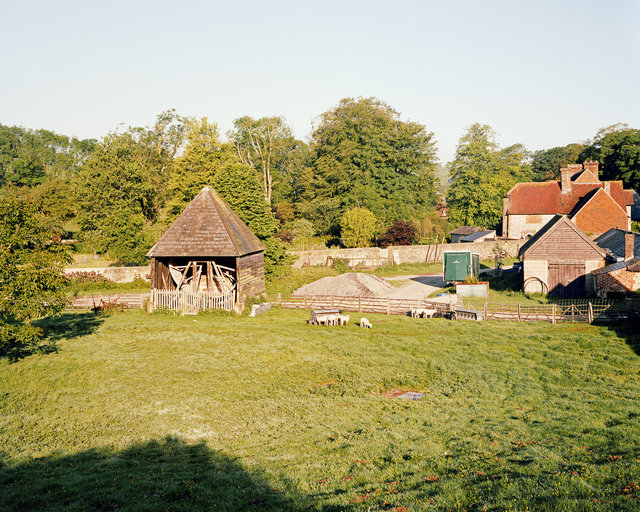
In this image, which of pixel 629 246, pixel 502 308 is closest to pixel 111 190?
pixel 502 308

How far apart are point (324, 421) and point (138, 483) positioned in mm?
5684

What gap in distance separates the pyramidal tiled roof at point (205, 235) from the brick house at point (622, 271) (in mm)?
22869

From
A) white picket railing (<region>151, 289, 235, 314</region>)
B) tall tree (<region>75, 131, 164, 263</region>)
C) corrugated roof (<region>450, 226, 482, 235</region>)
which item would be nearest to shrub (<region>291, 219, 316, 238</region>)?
tall tree (<region>75, 131, 164, 263</region>)

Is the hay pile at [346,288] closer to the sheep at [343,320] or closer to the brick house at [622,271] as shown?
the sheep at [343,320]

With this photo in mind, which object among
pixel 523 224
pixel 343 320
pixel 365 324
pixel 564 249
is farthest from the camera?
pixel 523 224

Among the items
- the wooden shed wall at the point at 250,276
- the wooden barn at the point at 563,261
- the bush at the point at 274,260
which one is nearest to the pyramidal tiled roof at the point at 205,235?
the wooden shed wall at the point at 250,276

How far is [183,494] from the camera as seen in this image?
387 inches

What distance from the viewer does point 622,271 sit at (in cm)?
2908

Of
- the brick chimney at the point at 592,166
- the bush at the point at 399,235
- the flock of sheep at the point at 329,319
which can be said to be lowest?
the flock of sheep at the point at 329,319

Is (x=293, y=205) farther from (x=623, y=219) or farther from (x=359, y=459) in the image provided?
(x=359, y=459)

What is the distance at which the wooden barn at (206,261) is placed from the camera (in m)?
30.1

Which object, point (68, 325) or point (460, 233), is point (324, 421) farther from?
point (460, 233)

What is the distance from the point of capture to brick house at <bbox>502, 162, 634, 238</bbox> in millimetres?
55625

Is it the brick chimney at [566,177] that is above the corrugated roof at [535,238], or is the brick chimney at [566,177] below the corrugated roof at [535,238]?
above
